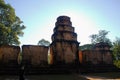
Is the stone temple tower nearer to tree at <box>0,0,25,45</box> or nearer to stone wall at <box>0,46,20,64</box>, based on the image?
stone wall at <box>0,46,20,64</box>

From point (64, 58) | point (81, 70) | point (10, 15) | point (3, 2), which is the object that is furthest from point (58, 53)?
point (3, 2)

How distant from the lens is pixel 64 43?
761 inches

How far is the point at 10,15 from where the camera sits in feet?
73.5

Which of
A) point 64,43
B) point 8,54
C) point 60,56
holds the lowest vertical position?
point 60,56

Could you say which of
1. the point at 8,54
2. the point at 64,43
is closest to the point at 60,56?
the point at 64,43

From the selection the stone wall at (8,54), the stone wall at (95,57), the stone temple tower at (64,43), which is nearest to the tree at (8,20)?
the stone wall at (8,54)

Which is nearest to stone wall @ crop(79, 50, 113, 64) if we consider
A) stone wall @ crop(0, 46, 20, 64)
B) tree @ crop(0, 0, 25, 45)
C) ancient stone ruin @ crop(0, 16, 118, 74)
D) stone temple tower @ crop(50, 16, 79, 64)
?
ancient stone ruin @ crop(0, 16, 118, 74)

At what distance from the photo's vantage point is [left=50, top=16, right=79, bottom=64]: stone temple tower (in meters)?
18.8

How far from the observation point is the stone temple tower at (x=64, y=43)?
18.8m

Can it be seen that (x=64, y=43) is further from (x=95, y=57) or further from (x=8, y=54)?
(x=8, y=54)

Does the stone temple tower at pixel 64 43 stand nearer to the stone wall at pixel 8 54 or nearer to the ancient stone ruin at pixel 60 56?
the ancient stone ruin at pixel 60 56

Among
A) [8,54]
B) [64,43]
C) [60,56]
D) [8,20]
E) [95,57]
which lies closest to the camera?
[8,54]

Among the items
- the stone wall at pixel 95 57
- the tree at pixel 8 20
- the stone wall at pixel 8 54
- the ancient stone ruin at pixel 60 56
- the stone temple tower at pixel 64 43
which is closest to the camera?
the ancient stone ruin at pixel 60 56

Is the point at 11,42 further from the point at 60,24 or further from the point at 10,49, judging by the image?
the point at 60,24
